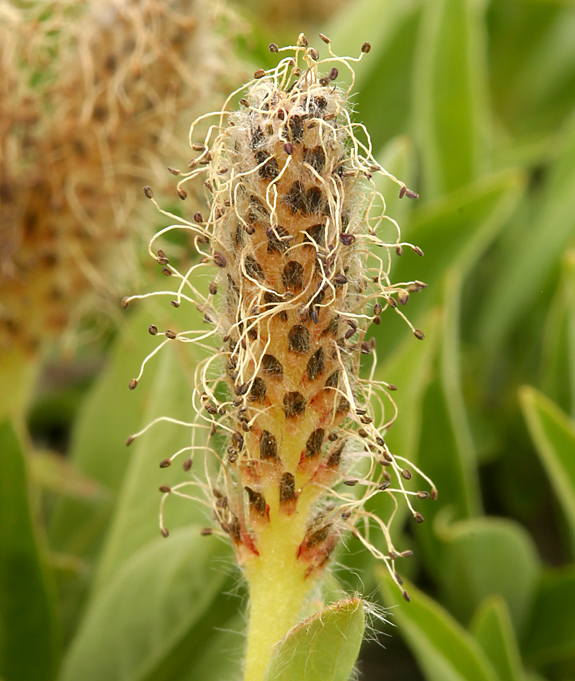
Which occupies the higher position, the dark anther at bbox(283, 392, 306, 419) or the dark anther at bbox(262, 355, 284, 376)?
the dark anther at bbox(262, 355, 284, 376)

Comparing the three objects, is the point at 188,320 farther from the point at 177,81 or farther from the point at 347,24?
the point at 347,24

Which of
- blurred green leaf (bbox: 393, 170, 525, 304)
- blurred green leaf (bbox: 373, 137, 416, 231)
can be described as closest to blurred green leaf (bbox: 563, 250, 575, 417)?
blurred green leaf (bbox: 393, 170, 525, 304)

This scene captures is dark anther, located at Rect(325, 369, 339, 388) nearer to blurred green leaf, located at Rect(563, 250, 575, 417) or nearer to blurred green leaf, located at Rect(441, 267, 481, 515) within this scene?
blurred green leaf, located at Rect(441, 267, 481, 515)

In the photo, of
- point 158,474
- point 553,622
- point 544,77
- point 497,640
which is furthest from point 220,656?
point 544,77

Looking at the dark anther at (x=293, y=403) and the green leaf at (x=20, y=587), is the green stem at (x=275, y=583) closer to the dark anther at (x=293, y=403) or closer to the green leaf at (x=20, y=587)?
the dark anther at (x=293, y=403)

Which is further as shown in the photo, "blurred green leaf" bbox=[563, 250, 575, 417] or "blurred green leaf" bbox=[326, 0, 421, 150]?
"blurred green leaf" bbox=[326, 0, 421, 150]

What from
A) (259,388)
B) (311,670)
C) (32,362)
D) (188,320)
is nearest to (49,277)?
(32,362)

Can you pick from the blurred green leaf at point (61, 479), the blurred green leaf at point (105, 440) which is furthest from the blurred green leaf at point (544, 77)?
the blurred green leaf at point (61, 479)
